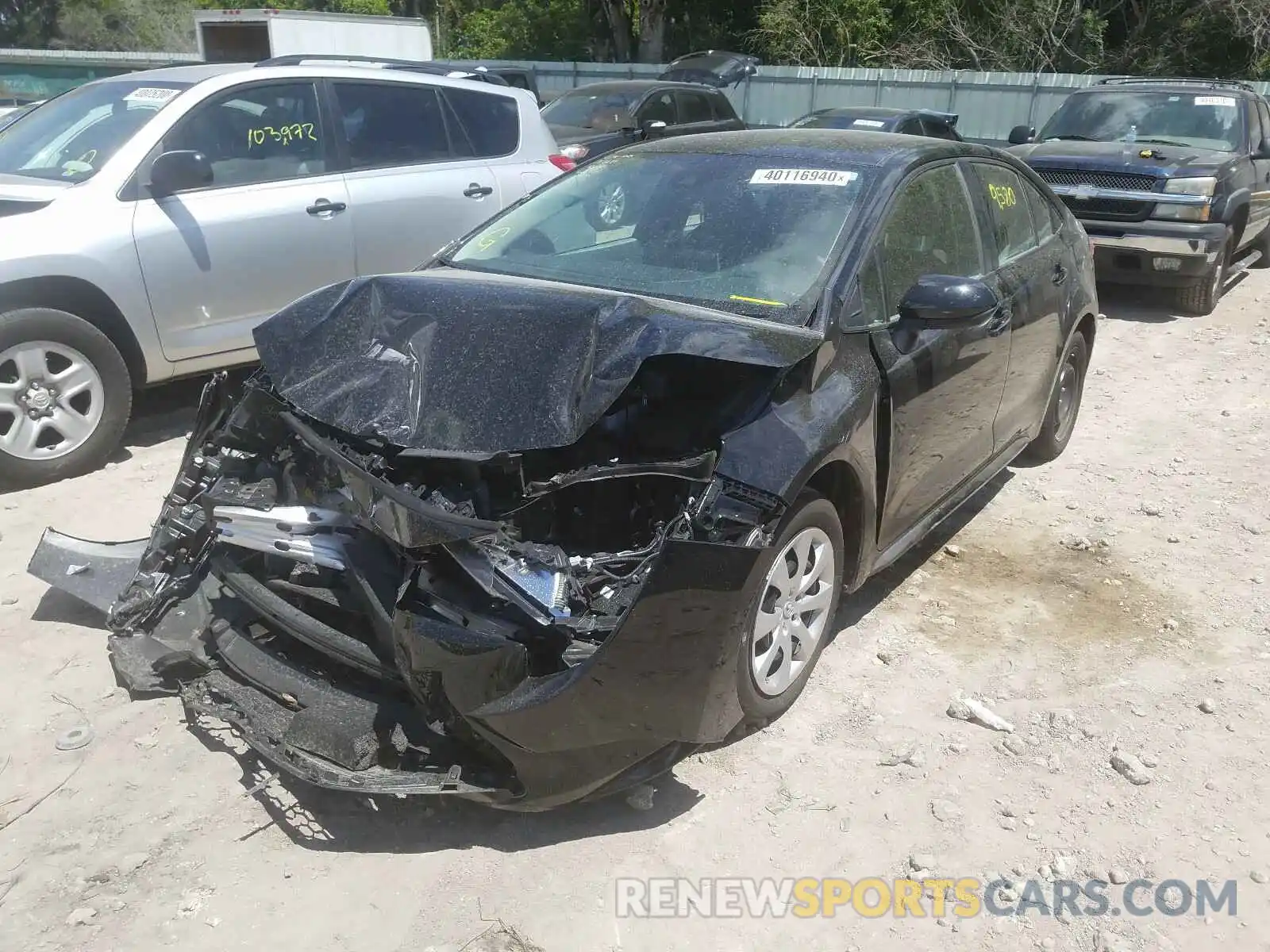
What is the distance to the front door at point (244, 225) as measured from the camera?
557cm

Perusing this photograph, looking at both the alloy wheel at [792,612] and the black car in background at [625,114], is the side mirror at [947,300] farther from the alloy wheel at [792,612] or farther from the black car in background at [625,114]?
the black car in background at [625,114]

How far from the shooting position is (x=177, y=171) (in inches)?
215

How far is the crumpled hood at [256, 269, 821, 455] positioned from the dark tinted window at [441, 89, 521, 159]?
376 centimetres

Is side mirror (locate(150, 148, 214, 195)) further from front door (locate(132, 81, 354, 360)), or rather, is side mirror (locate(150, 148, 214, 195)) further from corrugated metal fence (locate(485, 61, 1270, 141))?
corrugated metal fence (locate(485, 61, 1270, 141))

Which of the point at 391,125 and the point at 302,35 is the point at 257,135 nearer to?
the point at 391,125

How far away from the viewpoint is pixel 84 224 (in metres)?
5.30

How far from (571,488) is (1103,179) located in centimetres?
845

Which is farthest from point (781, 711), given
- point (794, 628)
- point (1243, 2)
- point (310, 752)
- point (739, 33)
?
point (739, 33)

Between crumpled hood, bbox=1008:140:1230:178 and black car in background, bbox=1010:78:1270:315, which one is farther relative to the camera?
crumpled hood, bbox=1008:140:1230:178

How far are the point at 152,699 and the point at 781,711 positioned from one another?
81.4 inches

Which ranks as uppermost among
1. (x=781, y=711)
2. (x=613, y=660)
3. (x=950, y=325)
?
(x=950, y=325)

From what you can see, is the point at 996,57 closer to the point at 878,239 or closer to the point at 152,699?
the point at 878,239

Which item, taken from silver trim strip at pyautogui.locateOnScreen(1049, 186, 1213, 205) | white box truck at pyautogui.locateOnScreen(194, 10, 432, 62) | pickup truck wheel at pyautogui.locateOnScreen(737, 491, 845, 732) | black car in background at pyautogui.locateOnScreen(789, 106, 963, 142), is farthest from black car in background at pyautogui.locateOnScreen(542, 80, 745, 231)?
Result: pickup truck wheel at pyautogui.locateOnScreen(737, 491, 845, 732)

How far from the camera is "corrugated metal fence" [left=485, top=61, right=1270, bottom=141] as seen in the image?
21.0 m
